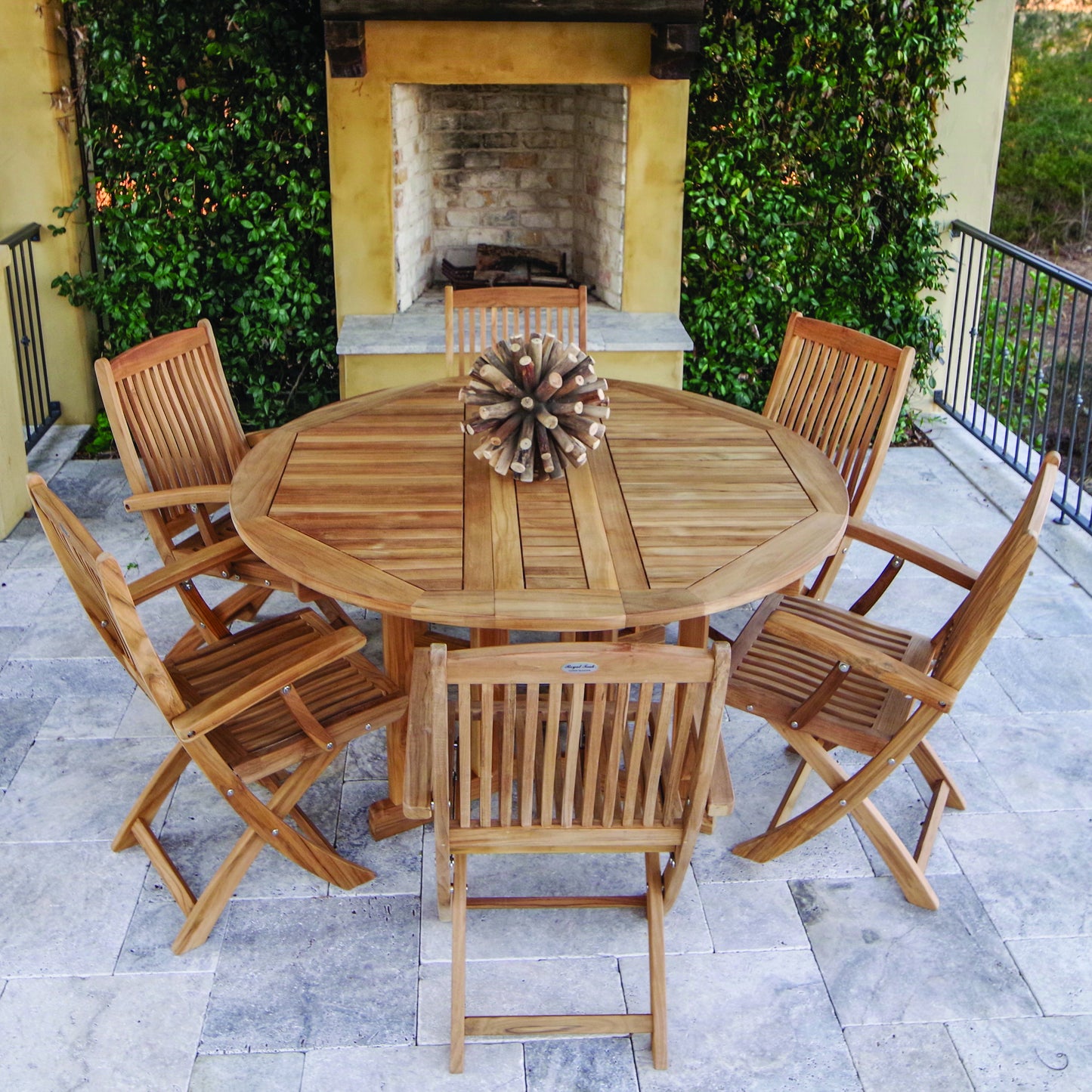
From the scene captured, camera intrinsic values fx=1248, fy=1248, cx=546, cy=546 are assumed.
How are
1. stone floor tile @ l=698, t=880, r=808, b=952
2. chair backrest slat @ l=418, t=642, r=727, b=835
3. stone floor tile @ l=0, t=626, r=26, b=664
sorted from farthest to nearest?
1. stone floor tile @ l=0, t=626, r=26, b=664
2. stone floor tile @ l=698, t=880, r=808, b=952
3. chair backrest slat @ l=418, t=642, r=727, b=835

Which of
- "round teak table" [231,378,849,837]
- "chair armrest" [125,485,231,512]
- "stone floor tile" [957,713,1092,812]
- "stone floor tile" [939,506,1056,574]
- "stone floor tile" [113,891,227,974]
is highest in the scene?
"round teak table" [231,378,849,837]

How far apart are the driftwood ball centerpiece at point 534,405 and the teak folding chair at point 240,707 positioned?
64 centimetres

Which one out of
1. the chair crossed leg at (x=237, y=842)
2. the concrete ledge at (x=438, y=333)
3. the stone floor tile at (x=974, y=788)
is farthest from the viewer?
the concrete ledge at (x=438, y=333)

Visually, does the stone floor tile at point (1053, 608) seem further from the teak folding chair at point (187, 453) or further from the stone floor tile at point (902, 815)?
the teak folding chair at point (187, 453)

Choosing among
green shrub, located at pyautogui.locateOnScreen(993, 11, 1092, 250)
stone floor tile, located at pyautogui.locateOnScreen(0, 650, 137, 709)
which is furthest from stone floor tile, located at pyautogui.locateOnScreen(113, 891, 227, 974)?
green shrub, located at pyautogui.locateOnScreen(993, 11, 1092, 250)

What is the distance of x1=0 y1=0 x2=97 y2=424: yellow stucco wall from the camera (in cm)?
511

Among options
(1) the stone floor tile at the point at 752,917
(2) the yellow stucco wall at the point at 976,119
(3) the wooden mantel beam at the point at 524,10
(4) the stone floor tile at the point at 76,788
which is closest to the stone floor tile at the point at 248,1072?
(4) the stone floor tile at the point at 76,788

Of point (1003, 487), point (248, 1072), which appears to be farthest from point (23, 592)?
point (1003, 487)

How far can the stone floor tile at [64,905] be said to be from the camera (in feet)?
8.91

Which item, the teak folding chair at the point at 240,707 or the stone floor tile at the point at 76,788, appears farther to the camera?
the stone floor tile at the point at 76,788

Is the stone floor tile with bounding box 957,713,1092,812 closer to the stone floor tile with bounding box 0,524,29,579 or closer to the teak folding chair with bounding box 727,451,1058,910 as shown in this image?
the teak folding chair with bounding box 727,451,1058,910

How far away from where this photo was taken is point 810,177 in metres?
5.44

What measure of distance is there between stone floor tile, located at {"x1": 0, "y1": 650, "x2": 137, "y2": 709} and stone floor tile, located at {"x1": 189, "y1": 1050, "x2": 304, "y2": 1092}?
1449mm

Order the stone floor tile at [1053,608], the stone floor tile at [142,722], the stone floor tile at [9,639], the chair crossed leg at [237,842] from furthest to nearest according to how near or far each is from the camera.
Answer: the stone floor tile at [1053,608] < the stone floor tile at [9,639] < the stone floor tile at [142,722] < the chair crossed leg at [237,842]
